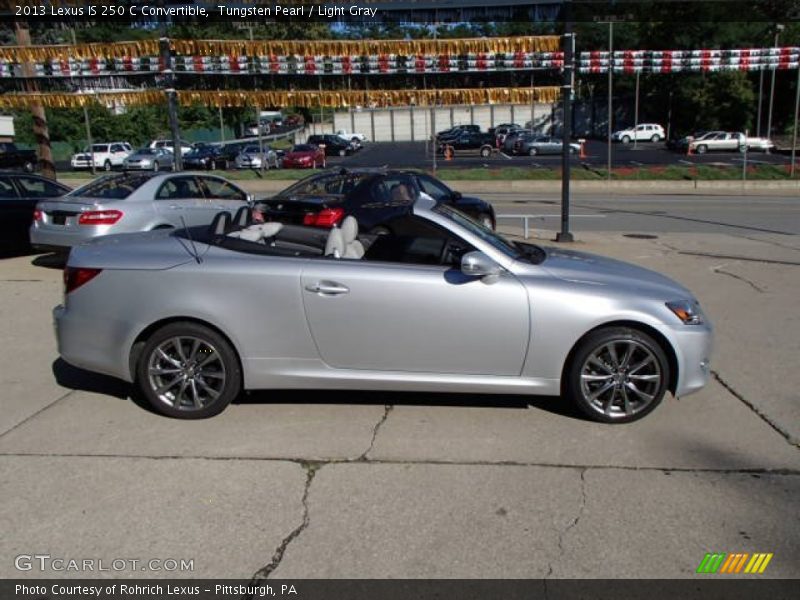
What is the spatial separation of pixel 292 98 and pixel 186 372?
13138 millimetres

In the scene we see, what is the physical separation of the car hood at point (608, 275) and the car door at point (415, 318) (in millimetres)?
423

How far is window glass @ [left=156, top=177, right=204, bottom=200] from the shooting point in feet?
32.8

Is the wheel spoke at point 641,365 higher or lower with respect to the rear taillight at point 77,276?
lower

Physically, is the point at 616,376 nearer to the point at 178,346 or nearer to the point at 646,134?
the point at 178,346

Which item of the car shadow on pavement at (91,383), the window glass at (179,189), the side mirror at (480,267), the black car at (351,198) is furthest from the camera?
the window glass at (179,189)

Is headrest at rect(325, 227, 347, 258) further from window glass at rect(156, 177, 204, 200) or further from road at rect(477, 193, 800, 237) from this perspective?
road at rect(477, 193, 800, 237)

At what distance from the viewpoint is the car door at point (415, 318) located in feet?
14.9

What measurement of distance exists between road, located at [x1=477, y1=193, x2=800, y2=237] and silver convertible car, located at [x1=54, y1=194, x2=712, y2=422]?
1171 cm

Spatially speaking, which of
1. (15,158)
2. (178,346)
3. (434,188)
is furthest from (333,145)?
(178,346)

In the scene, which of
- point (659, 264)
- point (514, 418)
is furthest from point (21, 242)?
point (659, 264)

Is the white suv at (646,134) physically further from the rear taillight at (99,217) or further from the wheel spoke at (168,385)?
the wheel spoke at (168,385)

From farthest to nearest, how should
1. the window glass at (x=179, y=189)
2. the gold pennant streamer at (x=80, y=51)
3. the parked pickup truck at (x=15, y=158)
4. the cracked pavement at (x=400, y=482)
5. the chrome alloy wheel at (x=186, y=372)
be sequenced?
1. the parked pickup truck at (x=15, y=158)
2. the gold pennant streamer at (x=80, y=51)
3. the window glass at (x=179, y=189)
4. the chrome alloy wheel at (x=186, y=372)
5. the cracked pavement at (x=400, y=482)

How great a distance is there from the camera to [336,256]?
4.82 m

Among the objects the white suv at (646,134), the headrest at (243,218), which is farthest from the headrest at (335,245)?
the white suv at (646,134)
